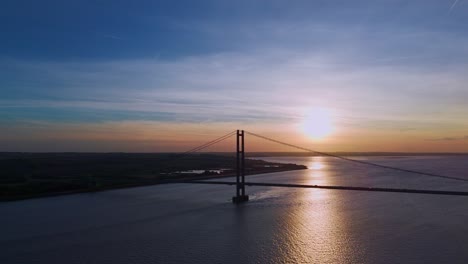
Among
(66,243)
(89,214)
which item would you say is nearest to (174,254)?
(66,243)

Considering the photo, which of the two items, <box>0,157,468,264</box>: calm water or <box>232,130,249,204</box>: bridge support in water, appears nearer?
<box>0,157,468,264</box>: calm water

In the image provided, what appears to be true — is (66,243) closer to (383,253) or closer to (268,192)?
(383,253)

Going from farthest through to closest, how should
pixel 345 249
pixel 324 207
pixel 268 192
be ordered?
pixel 268 192, pixel 324 207, pixel 345 249

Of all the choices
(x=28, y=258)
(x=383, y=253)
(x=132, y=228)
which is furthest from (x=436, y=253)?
(x=28, y=258)

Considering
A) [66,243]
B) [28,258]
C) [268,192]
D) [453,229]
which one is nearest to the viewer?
[28,258]

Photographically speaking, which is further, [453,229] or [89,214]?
[89,214]

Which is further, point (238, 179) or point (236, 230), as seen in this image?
point (238, 179)

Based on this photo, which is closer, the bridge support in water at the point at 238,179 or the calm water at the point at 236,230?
the calm water at the point at 236,230
